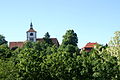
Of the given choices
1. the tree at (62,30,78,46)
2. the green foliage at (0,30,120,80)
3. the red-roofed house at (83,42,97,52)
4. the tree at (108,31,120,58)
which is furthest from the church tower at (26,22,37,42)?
the tree at (108,31,120,58)

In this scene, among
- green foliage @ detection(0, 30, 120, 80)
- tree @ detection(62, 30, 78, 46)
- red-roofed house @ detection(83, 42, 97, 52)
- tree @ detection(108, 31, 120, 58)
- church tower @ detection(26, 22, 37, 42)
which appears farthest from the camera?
church tower @ detection(26, 22, 37, 42)

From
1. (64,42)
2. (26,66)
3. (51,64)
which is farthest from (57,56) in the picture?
(64,42)

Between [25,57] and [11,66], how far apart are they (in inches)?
194

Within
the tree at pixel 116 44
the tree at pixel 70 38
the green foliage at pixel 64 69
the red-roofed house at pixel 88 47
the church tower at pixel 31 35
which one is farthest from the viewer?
the church tower at pixel 31 35

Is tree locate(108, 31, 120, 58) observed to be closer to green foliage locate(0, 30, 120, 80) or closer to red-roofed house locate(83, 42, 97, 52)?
green foliage locate(0, 30, 120, 80)

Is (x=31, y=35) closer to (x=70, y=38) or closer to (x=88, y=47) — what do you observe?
(x=88, y=47)

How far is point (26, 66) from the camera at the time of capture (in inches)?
1759

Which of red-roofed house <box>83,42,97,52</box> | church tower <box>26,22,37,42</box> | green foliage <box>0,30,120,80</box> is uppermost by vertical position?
church tower <box>26,22,37,42</box>

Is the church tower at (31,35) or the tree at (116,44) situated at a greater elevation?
the church tower at (31,35)

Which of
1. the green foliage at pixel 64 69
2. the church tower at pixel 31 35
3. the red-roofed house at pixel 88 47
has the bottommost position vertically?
the green foliage at pixel 64 69

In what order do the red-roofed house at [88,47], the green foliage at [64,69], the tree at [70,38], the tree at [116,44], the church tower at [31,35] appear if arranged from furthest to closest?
the church tower at [31,35], the red-roofed house at [88,47], the tree at [70,38], the green foliage at [64,69], the tree at [116,44]

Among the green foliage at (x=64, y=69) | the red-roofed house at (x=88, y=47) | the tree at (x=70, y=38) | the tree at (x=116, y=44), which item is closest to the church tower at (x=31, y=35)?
the red-roofed house at (x=88, y=47)

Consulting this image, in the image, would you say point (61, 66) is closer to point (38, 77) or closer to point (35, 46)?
point (38, 77)

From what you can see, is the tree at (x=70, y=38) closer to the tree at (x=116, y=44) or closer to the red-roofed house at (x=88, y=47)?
the red-roofed house at (x=88, y=47)
